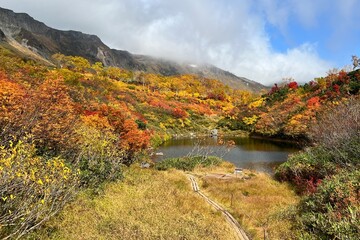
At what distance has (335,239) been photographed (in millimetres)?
11398

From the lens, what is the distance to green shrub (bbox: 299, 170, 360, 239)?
11.1m

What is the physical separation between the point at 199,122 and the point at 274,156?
56.0 metres

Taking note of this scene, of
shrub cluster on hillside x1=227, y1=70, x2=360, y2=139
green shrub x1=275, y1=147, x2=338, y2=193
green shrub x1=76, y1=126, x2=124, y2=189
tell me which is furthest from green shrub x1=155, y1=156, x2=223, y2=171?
shrub cluster on hillside x1=227, y1=70, x2=360, y2=139

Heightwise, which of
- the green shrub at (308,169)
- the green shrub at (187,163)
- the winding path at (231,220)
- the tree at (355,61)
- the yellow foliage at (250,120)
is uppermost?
the tree at (355,61)

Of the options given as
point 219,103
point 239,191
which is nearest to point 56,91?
point 239,191

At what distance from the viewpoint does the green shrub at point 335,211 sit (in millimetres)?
11102

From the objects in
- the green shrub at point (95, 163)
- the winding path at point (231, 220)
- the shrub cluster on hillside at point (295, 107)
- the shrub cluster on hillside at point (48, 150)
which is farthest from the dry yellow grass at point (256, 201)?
the shrub cluster on hillside at point (295, 107)

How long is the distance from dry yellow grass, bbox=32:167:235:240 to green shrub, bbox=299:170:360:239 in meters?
3.61

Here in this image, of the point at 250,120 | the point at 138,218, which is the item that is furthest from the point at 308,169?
the point at 250,120

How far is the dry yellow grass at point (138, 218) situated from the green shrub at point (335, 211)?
3609mm

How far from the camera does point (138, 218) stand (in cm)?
1464

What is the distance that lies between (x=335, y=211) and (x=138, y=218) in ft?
29.1

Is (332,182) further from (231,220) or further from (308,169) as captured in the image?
(308,169)

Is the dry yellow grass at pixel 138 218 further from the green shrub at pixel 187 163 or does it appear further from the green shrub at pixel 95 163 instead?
the green shrub at pixel 187 163
